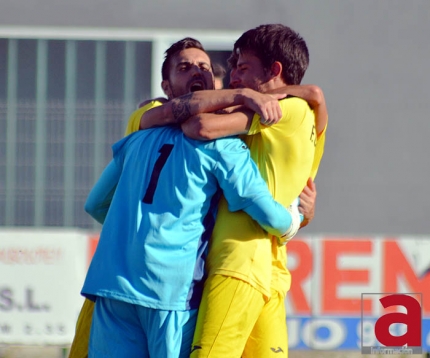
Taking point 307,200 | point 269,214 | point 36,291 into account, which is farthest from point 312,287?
point 269,214

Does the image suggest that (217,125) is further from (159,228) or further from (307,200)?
(307,200)

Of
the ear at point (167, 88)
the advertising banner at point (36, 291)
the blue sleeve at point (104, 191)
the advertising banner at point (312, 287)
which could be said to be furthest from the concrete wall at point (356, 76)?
the blue sleeve at point (104, 191)

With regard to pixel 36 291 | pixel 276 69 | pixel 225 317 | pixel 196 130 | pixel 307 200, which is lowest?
pixel 36 291

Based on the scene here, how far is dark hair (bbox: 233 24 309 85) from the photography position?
287 centimetres

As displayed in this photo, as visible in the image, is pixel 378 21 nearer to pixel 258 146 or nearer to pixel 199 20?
pixel 199 20

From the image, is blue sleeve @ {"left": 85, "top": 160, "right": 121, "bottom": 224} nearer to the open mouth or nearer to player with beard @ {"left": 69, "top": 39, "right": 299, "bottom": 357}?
player with beard @ {"left": 69, "top": 39, "right": 299, "bottom": 357}

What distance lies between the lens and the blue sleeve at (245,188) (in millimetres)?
2633

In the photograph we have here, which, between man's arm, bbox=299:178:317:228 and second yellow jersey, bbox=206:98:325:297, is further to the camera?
man's arm, bbox=299:178:317:228

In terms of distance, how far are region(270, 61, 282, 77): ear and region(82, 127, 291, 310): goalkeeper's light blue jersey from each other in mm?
334

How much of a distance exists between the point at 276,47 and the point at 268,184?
50cm

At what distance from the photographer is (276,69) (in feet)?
9.52

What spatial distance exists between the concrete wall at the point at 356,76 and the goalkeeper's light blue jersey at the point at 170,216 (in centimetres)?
388

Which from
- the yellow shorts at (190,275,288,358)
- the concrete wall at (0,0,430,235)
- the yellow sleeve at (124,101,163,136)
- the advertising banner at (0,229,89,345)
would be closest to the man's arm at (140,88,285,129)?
the yellow sleeve at (124,101,163,136)

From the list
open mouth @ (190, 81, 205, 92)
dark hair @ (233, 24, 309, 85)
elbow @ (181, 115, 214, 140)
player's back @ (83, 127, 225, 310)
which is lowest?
player's back @ (83, 127, 225, 310)
